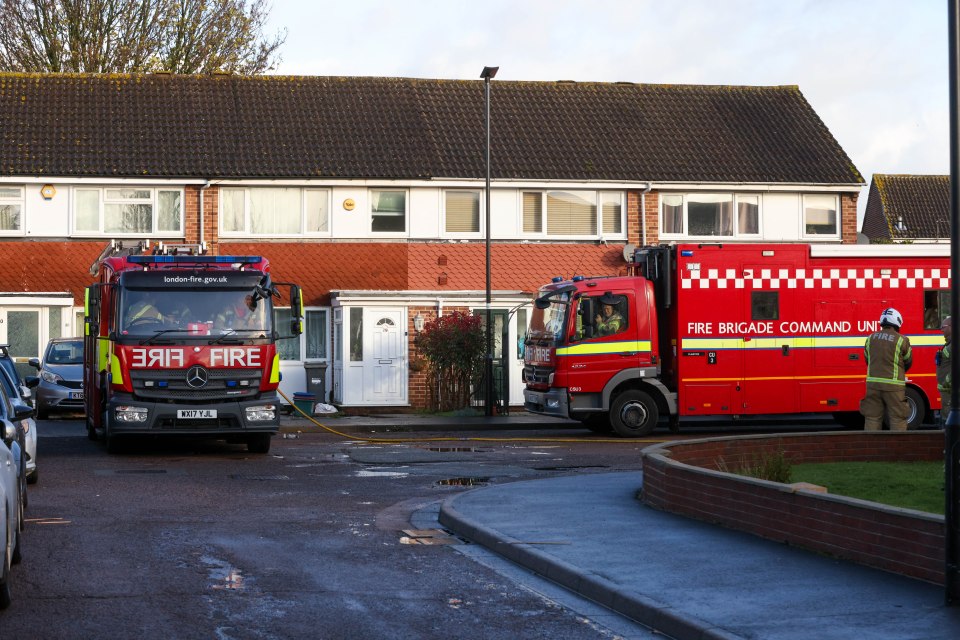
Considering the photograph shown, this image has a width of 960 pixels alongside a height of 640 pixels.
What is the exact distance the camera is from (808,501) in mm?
9742

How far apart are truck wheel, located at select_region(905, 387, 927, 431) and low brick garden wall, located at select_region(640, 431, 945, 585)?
28.2 feet

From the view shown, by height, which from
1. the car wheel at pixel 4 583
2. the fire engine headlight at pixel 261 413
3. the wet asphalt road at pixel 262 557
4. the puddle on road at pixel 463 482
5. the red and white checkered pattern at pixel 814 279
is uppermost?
the red and white checkered pattern at pixel 814 279

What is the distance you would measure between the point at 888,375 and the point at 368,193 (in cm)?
1750

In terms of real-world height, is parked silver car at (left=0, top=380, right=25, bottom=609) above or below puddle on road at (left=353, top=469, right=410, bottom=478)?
above

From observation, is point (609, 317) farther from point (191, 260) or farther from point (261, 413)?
point (191, 260)

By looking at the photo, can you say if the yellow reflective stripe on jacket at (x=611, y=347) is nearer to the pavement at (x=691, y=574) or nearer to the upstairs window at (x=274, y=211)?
the pavement at (x=691, y=574)

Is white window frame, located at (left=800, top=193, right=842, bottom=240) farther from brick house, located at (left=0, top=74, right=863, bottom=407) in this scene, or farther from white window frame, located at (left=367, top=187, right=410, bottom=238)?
white window frame, located at (left=367, top=187, right=410, bottom=238)

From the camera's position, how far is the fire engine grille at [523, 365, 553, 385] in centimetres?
2344

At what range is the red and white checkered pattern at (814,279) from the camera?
2294cm

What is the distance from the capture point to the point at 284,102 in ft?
113

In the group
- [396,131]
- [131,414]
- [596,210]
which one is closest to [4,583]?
[131,414]

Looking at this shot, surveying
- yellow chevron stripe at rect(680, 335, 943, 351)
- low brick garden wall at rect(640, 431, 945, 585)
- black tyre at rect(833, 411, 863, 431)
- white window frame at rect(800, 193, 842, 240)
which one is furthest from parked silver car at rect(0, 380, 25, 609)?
white window frame at rect(800, 193, 842, 240)

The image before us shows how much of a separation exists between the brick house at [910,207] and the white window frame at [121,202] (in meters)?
38.8

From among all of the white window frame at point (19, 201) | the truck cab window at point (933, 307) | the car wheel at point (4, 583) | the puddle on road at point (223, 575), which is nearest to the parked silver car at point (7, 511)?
the car wheel at point (4, 583)
